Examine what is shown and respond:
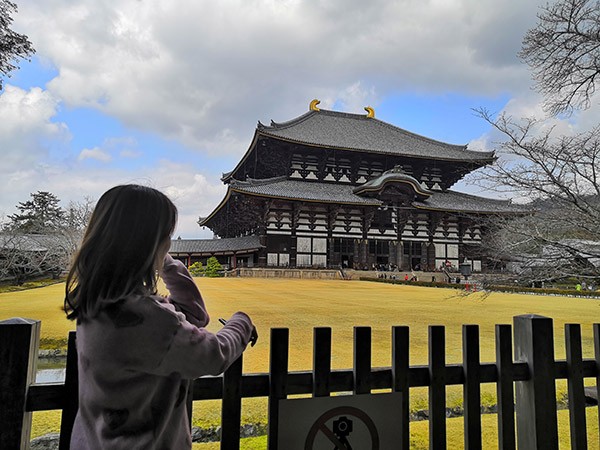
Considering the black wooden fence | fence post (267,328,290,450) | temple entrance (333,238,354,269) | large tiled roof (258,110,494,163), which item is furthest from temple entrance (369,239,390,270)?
fence post (267,328,290,450)

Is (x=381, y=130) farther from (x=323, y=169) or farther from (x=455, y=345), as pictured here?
(x=455, y=345)

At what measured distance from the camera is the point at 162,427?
44.8 inches

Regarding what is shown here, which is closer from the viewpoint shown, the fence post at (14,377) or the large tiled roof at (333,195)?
the fence post at (14,377)

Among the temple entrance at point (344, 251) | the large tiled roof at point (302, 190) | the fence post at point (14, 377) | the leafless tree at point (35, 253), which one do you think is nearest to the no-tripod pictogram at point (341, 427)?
the fence post at point (14, 377)

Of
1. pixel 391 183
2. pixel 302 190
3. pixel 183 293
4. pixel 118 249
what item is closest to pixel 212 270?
pixel 302 190

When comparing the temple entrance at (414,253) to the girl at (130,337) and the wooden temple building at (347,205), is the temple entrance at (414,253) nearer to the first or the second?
the wooden temple building at (347,205)

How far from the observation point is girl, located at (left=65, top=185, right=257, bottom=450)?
1.07 metres

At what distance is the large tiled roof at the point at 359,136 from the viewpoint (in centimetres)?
2512

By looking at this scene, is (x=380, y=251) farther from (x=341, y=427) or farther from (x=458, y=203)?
(x=341, y=427)

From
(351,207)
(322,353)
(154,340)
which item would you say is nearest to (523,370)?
(322,353)

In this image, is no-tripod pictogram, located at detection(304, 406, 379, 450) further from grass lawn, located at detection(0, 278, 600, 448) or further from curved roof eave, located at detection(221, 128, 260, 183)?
curved roof eave, located at detection(221, 128, 260, 183)

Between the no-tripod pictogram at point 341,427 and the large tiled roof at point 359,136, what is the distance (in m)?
22.1

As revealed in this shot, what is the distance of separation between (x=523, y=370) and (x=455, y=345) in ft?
11.5

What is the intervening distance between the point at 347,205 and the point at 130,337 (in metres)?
22.3
